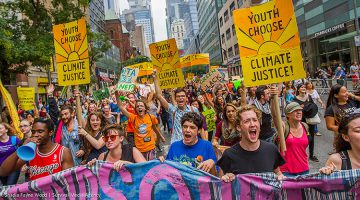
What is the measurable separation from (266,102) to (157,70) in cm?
307

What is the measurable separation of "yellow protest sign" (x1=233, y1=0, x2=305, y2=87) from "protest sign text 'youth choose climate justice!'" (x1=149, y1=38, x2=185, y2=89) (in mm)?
3131

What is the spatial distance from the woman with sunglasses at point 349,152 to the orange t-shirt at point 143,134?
3.85 metres

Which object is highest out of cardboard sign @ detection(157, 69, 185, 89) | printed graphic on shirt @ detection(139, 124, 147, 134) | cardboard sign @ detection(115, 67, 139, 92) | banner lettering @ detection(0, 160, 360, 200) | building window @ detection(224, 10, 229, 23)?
building window @ detection(224, 10, 229, 23)

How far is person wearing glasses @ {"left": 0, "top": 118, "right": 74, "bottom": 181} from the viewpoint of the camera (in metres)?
3.82

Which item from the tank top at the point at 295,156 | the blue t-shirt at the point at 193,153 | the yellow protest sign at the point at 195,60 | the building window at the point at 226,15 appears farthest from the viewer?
the building window at the point at 226,15

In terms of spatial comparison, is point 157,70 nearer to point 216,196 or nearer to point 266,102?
point 266,102

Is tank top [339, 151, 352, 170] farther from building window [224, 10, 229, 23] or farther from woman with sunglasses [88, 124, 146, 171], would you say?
building window [224, 10, 229, 23]

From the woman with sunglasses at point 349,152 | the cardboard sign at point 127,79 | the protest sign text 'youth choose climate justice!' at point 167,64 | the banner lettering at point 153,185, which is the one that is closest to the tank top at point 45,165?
the banner lettering at point 153,185

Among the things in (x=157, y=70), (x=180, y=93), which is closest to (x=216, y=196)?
(x=180, y=93)

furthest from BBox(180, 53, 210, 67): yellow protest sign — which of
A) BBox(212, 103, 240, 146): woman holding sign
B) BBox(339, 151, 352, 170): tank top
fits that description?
BBox(339, 151, 352, 170): tank top

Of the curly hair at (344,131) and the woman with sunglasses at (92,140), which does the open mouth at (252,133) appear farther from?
the woman with sunglasses at (92,140)

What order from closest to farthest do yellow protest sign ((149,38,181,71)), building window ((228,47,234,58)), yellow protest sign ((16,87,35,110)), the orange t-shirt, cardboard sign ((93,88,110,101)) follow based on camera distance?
the orange t-shirt, yellow protest sign ((149,38,181,71)), yellow protest sign ((16,87,35,110)), cardboard sign ((93,88,110,101)), building window ((228,47,234,58))

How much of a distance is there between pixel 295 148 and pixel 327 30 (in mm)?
36299

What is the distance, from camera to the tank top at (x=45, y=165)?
381 centimetres
